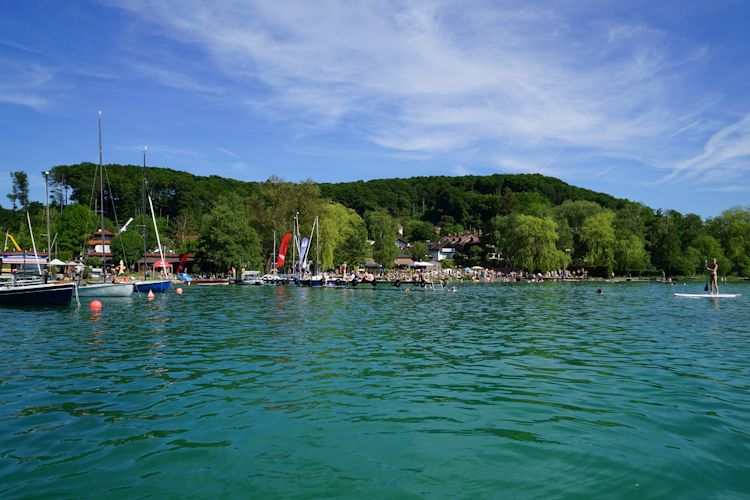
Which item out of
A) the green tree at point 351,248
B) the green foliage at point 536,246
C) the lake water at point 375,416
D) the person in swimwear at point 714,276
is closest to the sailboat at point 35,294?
the lake water at point 375,416

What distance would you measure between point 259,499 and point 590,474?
427 centimetres

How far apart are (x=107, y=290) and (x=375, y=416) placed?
4039 cm

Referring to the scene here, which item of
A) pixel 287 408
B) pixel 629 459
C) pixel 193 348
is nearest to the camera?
pixel 629 459

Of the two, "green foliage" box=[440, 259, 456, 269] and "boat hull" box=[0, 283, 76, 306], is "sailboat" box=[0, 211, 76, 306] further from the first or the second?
"green foliage" box=[440, 259, 456, 269]

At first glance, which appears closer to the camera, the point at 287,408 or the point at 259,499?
the point at 259,499

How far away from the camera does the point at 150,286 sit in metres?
50.6

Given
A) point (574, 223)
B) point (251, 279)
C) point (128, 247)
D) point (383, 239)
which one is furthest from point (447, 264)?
point (128, 247)

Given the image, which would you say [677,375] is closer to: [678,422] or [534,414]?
[678,422]

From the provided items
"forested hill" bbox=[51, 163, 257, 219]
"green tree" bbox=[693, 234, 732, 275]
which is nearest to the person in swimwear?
"green tree" bbox=[693, 234, 732, 275]

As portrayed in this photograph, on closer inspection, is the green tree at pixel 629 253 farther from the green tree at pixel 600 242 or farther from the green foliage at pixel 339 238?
the green foliage at pixel 339 238

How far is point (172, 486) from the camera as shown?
6762mm

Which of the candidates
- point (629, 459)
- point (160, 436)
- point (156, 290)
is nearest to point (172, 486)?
point (160, 436)

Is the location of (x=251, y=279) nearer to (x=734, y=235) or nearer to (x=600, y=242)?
→ (x=600, y=242)

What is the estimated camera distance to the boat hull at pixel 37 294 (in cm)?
3291
